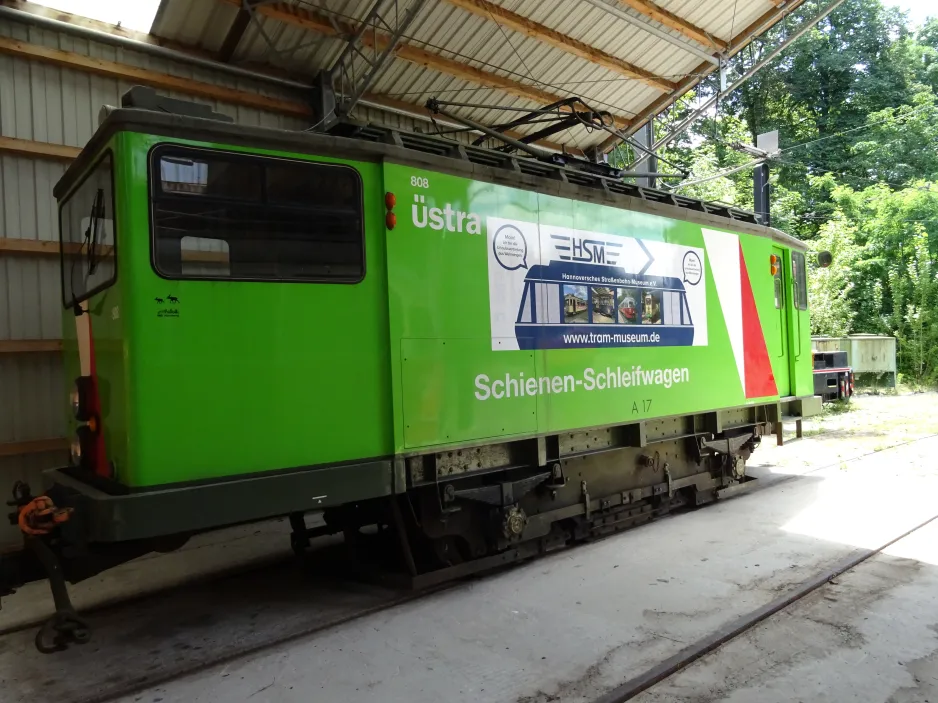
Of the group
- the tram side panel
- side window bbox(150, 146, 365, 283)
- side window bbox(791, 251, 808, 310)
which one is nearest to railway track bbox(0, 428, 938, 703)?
the tram side panel

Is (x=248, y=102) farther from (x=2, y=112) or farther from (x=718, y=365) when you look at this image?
(x=718, y=365)

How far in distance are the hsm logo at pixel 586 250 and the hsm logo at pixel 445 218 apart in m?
0.82

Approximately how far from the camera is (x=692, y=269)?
675 centimetres

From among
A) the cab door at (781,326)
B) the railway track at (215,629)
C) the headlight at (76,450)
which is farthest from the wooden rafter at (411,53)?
the railway track at (215,629)

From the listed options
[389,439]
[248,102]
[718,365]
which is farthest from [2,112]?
[718,365]

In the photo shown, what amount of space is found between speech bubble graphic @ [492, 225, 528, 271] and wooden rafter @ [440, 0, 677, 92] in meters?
4.28

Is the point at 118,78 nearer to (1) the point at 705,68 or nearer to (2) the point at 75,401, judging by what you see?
(2) the point at 75,401

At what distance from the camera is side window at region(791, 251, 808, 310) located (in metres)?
8.68

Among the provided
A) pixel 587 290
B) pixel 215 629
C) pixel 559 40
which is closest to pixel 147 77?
pixel 587 290

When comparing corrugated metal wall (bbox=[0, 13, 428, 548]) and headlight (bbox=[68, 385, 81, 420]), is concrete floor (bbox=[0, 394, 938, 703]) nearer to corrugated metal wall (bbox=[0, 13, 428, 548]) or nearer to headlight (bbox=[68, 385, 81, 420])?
headlight (bbox=[68, 385, 81, 420])

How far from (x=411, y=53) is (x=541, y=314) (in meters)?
4.86

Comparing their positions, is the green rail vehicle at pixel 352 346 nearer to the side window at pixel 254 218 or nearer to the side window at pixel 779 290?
the side window at pixel 254 218

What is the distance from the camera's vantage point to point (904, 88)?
2922 centimetres

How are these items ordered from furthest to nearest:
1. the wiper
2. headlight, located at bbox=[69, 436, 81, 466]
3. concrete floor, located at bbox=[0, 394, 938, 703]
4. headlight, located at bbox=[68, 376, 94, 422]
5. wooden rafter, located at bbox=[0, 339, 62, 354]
→ wooden rafter, located at bbox=[0, 339, 62, 354] < headlight, located at bbox=[69, 436, 81, 466] < headlight, located at bbox=[68, 376, 94, 422] < the wiper < concrete floor, located at bbox=[0, 394, 938, 703]
